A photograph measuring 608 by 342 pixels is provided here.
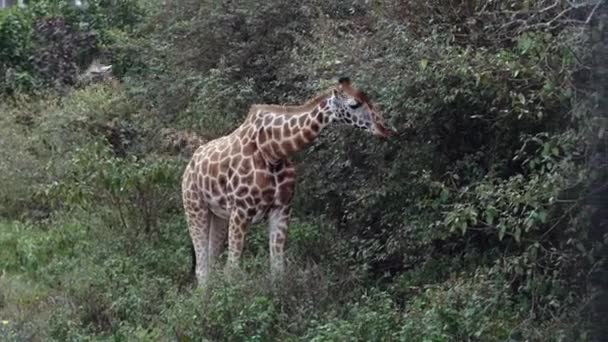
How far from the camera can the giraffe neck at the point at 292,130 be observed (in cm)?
969

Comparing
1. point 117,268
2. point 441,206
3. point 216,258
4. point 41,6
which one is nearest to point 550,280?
point 441,206

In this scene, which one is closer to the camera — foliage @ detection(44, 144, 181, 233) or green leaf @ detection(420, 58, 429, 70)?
green leaf @ detection(420, 58, 429, 70)

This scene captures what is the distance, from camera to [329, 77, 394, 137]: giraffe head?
942 centimetres

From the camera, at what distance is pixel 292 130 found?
9.72 meters

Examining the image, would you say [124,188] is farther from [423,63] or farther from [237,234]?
[423,63]

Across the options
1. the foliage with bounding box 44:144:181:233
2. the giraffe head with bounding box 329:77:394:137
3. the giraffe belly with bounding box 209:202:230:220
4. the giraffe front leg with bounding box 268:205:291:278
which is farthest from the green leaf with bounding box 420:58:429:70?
the foliage with bounding box 44:144:181:233

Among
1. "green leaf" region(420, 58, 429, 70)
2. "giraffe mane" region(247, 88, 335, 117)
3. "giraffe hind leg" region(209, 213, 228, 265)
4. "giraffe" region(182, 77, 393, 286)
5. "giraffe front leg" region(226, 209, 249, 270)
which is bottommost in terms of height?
"giraffe hind leg" region(209, 213, 228, 265)

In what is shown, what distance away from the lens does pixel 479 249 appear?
9.55 meters

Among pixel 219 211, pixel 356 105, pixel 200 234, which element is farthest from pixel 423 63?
pixel 200 234

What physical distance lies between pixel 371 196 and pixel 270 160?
36.8 inches

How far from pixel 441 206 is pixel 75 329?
9.50 feet

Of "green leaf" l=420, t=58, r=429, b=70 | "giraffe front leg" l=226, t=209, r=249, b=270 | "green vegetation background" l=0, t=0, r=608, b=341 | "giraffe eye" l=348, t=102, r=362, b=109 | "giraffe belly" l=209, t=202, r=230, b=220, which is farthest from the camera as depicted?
"giraffe belly" l=209, t=202, r=230, b=220

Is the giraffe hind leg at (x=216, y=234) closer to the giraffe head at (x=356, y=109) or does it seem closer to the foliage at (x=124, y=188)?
the foliage at (x=124, y=188)

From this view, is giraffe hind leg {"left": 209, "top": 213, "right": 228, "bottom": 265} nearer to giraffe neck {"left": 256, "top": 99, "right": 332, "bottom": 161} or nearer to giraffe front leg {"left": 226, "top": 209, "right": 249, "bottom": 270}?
giraffe front leg {"left": 226, "top": 209, "right": 249, "bottom": 270}
